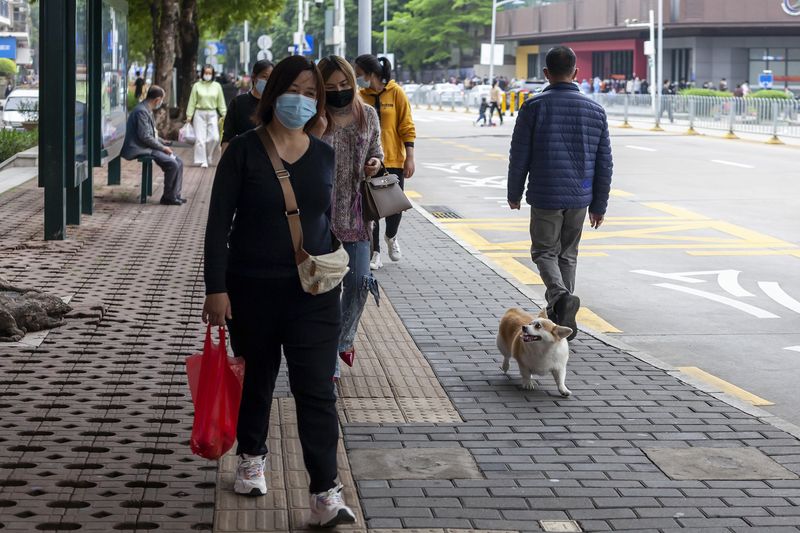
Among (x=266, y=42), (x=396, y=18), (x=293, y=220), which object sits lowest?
(x=293, y=220)

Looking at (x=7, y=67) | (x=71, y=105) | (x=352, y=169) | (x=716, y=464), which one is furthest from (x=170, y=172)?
(x=7, y=67)

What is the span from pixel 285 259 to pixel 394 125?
555 centimetres

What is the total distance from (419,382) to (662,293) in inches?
167

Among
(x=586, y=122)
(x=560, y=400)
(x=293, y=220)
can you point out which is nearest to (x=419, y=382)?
(x=560, y=400)

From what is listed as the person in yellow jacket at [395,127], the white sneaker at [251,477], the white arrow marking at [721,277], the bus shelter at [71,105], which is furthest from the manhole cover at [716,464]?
the bus shelter at [71,105]

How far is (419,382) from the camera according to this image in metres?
7.21

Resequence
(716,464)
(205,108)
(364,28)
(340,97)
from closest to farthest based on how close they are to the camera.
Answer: (716,464) < (340,97) < (364,28) < (205,108)

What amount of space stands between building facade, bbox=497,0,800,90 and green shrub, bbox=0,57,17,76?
29.5 m

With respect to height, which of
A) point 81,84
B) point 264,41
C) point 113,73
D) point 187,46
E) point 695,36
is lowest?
point 81,84

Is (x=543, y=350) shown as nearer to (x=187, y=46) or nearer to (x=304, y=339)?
(x=304, y=339)

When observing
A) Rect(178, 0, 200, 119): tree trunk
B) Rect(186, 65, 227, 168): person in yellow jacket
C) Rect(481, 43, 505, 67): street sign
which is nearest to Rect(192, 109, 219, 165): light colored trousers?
Rect(186, 65, 227, 168): person in yellow jacket

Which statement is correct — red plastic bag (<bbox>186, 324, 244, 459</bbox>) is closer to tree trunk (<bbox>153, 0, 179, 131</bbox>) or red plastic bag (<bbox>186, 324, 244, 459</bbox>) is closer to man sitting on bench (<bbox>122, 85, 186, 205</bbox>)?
man sitting on bench (<bbox>122, 85, 186, 205</bbox>)

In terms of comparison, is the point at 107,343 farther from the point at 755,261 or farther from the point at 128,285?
the point at 755,261

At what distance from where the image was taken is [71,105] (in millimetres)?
12633
